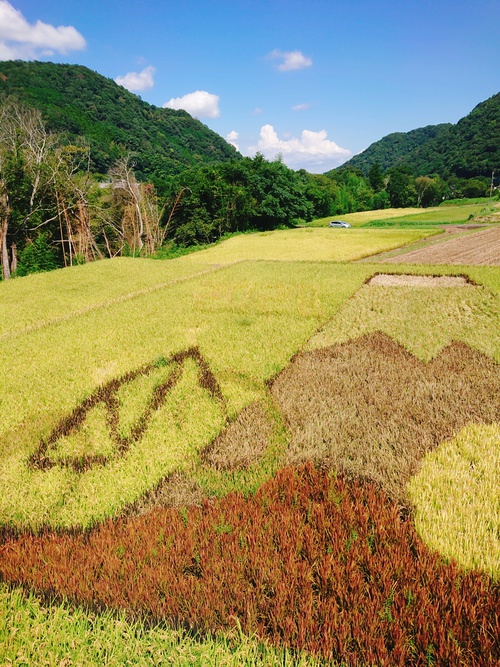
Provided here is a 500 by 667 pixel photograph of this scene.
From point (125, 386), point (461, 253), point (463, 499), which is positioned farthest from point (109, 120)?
point (463, 499)

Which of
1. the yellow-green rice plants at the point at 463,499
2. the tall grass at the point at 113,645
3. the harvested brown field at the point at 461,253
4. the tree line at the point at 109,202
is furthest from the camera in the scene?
the tree line at the point at 109,202

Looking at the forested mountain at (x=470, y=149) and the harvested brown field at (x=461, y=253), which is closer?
the harvested brown field at (x=461, y=253)

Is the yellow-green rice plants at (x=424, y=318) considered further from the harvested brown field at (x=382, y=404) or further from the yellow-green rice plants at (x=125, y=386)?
the yellow-green rice plants at (x=125, y=386)

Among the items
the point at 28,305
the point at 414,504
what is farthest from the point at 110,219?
the point at 414,504

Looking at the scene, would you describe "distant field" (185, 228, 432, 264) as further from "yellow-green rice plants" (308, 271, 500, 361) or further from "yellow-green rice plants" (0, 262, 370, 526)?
"yellow-green rice plants" (0, 262, 370, 526)

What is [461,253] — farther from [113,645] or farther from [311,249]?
[113,645]

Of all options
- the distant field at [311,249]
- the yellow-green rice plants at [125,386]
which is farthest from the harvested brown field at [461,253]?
the yellow-green rice plants at [125,386]
